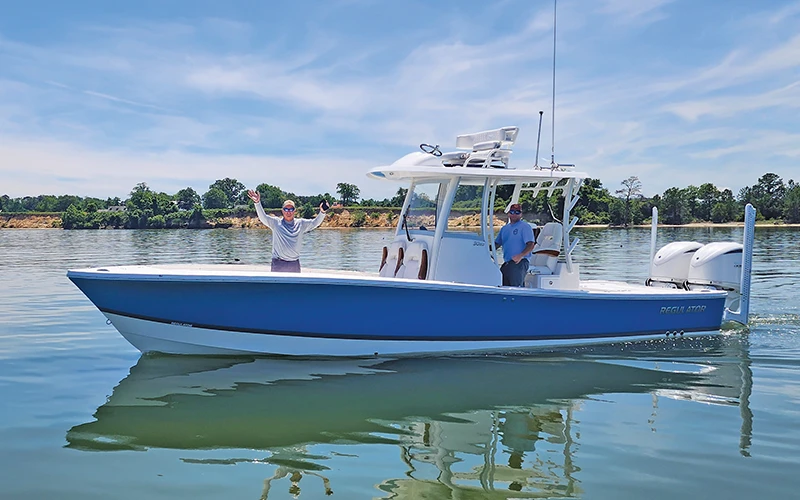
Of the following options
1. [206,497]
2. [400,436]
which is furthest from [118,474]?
[400,436]

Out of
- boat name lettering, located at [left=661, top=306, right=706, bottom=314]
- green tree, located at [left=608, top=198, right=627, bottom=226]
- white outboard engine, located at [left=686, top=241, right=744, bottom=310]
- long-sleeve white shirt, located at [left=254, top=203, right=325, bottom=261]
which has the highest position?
green tree, located at [left=608, top=198, right=627, bottom=226]

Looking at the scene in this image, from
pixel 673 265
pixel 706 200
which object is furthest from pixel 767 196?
pixel 673 265

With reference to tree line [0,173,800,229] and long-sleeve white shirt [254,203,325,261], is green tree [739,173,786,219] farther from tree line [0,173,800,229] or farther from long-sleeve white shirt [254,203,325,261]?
long-sleeve white shirt [254,203,325,261]

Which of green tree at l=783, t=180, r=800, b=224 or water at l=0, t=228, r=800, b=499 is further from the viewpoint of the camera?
green tree at l=783, t=180, r=800, b=224

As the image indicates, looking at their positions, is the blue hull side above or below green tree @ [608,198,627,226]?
below

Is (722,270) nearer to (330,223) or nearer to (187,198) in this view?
(330,223)

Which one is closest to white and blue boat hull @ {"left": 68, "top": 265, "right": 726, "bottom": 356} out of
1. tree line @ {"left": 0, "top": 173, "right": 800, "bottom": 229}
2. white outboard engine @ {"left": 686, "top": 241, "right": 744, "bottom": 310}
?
white outboard engine @ {"left": 686, "top": 241, "right": 744, "bottom": 310}

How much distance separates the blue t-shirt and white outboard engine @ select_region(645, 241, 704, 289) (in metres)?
3.47

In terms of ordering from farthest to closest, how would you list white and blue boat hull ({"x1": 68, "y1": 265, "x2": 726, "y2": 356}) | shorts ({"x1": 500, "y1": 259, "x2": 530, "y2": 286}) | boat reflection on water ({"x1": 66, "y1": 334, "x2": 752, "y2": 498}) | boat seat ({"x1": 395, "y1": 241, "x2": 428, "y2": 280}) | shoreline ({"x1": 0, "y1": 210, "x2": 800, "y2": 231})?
1. shoreline ({"x1": 0, "y1": 210, "x2": 800, "y2": 231})
2. shorts ({"x1": 500, "y1": 259, "x2": 530, "y2": 286})
3. boat seat ({"x1": 395, "y1": 241, "x2": 428, "y2": 280})
4. white and blue boat hull ({"x1": 68, "y1": 265, "x2": 726, "y2": 356})
5. boat reflection on water ({"x1": 66, "y1": 334, "x2": 752, "y2": 498})

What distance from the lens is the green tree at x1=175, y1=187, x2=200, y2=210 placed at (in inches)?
4796

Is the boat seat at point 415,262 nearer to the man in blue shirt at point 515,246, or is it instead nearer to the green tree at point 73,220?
the man in blue shirt at point 515,246

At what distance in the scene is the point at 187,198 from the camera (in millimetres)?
123688

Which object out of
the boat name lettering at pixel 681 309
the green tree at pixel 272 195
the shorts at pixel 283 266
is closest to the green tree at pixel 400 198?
the shorts at pixel 283 266

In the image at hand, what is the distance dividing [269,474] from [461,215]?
4.76 m
